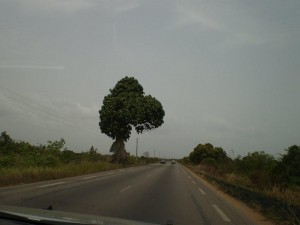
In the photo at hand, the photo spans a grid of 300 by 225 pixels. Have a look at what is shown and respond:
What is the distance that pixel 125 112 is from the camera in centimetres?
5628

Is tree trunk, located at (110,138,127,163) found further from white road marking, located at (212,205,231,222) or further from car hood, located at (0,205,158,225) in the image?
car hood, located at (0,205,158,225)

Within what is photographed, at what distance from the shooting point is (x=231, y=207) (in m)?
14.5

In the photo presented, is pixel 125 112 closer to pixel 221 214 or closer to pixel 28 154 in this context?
pixel 28 154

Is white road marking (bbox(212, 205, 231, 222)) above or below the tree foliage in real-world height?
below

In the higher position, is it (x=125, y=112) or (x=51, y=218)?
(x=125, y=112)

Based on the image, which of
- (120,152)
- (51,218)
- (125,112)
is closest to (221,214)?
(51,218)

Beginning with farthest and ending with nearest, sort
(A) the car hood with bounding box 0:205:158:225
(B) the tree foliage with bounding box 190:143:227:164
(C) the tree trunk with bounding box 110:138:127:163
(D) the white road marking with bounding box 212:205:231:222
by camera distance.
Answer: (B) the tree foliage with bounding box 190:143:227:164, (C) the tree trunk with bounding box 110:138:127:163, (D) the white road marking with bounding box 212:205:231:222, (A) the car hood with bounding box 0:205:158:225

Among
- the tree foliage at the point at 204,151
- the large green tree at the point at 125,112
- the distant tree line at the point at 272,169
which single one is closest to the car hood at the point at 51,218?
the distant tree line at the point at 272,169

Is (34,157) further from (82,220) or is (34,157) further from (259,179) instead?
(82,220)

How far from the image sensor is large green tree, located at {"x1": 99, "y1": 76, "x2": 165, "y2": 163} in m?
56.8

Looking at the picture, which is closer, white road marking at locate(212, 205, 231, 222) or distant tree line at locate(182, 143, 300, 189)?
white road marking at locate(212, 205, 231, 222)

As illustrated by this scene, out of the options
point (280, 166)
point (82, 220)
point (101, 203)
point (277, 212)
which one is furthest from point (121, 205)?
point (280, 166)

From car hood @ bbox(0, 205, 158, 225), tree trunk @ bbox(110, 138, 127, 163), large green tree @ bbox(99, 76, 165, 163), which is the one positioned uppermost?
large green tree @ bbox(99, 76, 165, 163)

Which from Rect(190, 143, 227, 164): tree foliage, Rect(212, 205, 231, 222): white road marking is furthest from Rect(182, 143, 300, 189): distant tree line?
Rect(190, 143, 227, 164): tree foliage
